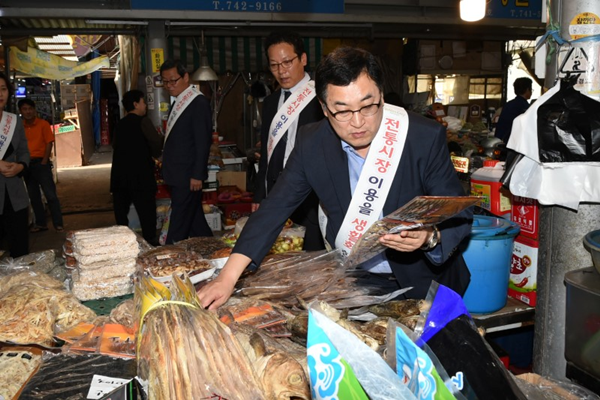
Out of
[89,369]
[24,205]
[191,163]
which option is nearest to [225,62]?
[191,163]

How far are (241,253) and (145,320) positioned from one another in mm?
655

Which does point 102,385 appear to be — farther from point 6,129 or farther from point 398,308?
point 6,129

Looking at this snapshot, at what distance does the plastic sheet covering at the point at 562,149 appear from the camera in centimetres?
272

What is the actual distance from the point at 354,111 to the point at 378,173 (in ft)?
1.38

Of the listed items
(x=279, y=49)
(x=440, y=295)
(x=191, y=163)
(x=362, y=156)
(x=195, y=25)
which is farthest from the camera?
(x=195, y=25)

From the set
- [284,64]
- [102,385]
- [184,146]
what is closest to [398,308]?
[102,385]

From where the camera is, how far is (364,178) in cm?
237

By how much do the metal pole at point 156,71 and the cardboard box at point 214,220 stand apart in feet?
6.01

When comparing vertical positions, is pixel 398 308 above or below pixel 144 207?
above

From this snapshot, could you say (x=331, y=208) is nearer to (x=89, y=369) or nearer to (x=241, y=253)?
(x=241, y=253)

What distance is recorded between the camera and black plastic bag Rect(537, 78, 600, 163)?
2.71 meters

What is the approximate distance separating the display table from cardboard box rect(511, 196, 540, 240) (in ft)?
1.38

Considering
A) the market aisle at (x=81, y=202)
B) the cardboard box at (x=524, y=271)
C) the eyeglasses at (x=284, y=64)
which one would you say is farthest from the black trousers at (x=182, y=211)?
the cardboard box at (x=524, y=271)

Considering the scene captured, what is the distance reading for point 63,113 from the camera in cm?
1730
